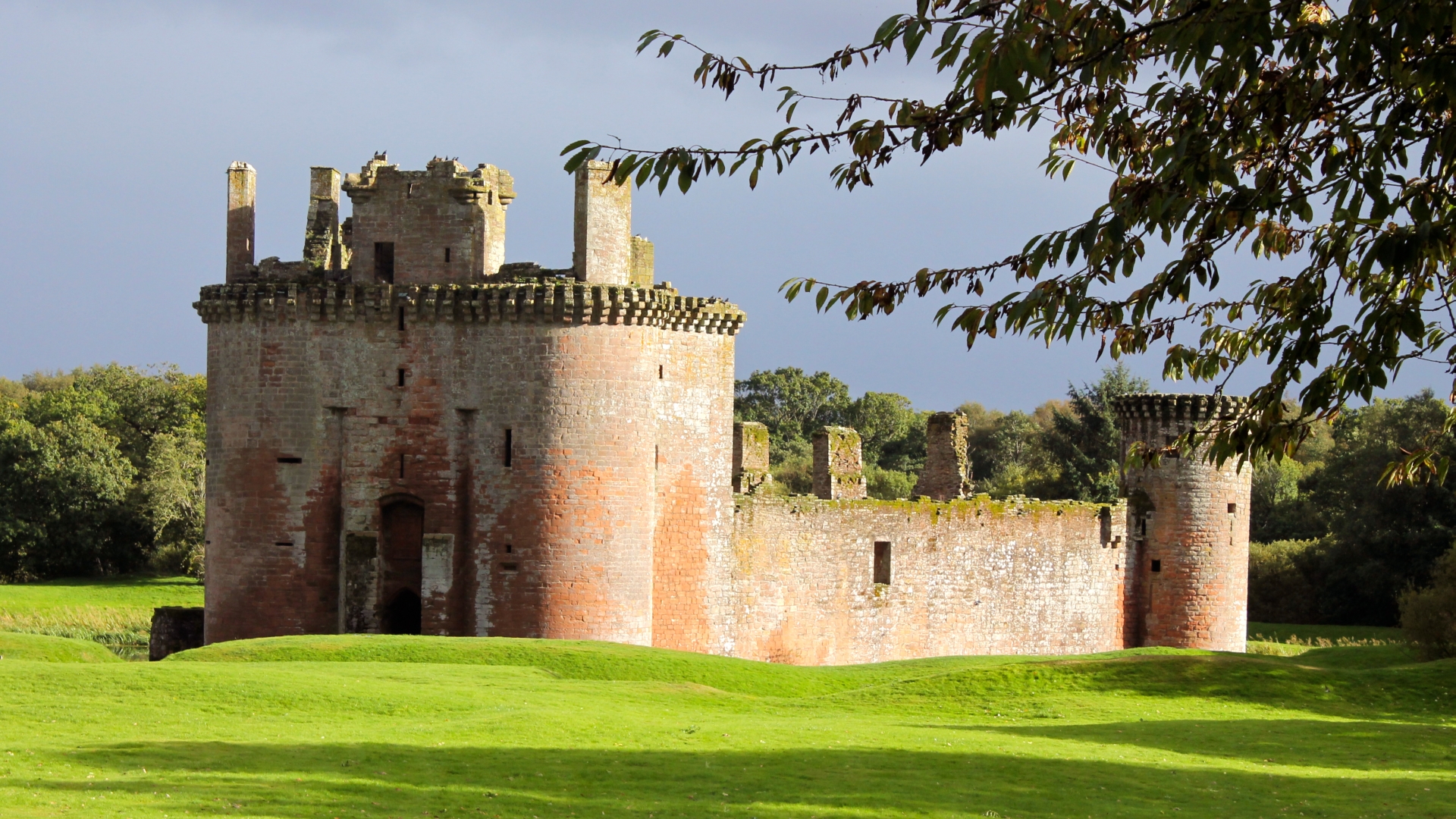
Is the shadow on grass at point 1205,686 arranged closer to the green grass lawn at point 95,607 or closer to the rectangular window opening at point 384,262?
the rectangular window opening at point 384,262

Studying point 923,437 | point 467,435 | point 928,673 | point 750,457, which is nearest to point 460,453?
point 467,435

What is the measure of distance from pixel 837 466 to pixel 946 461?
4.99 metres

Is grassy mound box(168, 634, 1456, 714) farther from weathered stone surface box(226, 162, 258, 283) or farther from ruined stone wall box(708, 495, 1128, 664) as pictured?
weathered stone surface box(226, 162, 258, 283)

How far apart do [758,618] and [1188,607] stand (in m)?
12.4

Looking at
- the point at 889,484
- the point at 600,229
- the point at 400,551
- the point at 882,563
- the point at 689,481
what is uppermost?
the point at 600,229

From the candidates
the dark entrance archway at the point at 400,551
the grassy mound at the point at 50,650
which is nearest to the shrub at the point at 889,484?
the dark entrance archway at the point at 400,551

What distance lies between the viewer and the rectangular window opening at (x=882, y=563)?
36.8 meters

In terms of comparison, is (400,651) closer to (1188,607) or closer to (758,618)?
(758,618)

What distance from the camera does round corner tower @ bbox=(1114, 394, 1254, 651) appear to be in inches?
1583

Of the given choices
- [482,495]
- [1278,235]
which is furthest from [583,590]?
[1278,235]

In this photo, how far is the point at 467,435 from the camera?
30.2m

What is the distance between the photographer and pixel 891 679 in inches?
1149

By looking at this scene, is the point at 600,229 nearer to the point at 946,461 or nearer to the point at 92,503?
the point at 946,461

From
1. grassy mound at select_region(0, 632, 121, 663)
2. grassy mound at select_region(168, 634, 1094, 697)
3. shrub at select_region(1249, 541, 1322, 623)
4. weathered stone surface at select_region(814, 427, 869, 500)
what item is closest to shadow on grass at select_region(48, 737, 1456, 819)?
grassy mound at select_region(168, 634, 1094, 697)
